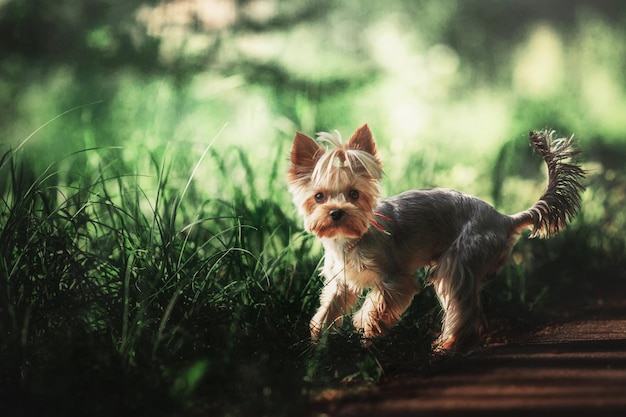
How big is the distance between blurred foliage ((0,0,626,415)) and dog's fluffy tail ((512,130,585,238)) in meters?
0.82

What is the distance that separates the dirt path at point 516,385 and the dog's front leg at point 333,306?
51 cm

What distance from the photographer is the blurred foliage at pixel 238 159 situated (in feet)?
10.7

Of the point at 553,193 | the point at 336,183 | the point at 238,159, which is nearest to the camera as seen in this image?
the point at 336,183

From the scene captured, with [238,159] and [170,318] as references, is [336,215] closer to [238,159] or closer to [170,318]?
[170,318]

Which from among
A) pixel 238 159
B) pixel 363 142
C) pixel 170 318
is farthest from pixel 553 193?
pixel 238 159

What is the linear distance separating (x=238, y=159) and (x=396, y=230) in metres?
2.28

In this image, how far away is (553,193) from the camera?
145 inches

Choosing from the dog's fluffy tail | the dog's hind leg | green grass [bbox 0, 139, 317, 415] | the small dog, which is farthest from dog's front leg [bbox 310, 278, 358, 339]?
the dog's fluffy tail

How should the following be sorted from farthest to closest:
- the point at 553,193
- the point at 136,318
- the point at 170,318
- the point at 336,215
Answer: the point at 553,193, the point at 170,318, the point at 336,215, the point at 136,318

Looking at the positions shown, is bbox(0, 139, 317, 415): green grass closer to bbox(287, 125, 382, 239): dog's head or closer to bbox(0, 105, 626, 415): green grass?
bbox(0, 105, 626, 415): green grass

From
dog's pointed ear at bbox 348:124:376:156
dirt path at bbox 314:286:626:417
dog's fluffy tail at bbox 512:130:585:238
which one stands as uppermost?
dog's pointed ear at bbox 348:124:376:156

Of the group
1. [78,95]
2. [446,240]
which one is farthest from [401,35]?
[446,240]

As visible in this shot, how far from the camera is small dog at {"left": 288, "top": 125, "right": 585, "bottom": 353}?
3411 mm

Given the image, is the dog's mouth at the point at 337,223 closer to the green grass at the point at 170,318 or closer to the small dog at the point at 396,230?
the small dog at the point at 396,230
